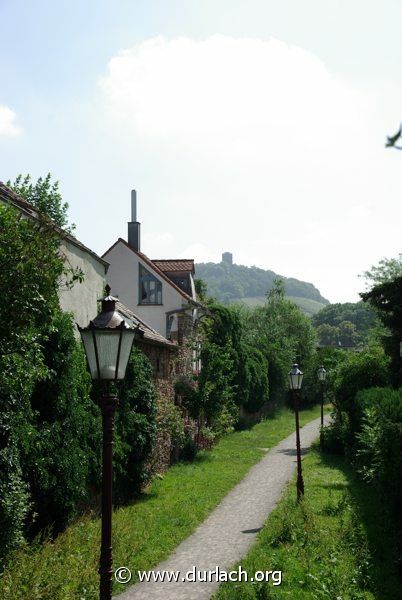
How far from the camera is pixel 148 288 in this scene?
33156mm

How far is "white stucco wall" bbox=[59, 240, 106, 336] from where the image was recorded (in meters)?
16.1

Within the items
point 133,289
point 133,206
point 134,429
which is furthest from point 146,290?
point 134,429

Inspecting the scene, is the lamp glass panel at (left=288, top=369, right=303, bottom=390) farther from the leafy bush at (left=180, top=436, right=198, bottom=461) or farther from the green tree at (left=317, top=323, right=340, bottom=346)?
the green tree at (left=317, top=323, right=340, bottom=346)

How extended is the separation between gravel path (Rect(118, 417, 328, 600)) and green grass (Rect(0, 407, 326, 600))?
1.04 feet

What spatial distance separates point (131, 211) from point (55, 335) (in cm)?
2200

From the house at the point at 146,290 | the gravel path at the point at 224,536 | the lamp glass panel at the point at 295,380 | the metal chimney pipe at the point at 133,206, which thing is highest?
the metal chimney pipe at the point at 133,206

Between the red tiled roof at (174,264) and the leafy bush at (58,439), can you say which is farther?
the red tiled roof at (174,264)

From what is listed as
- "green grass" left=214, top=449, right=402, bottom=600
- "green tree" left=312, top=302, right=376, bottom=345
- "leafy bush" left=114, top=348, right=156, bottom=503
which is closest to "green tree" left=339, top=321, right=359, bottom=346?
"green tree" left=312, top=302, right=376, bottom=345

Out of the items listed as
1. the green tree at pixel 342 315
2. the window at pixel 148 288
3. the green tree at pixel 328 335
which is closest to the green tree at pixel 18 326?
the window at pixel 148 288

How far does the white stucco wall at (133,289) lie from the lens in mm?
32406

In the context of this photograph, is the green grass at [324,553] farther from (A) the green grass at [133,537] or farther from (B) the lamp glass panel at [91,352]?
(B) the lamp glass panel at [91,352]

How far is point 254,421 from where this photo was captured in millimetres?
46094

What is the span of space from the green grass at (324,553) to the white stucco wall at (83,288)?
7732 mm

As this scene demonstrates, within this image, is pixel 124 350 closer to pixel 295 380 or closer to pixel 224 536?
pixel 224 536
